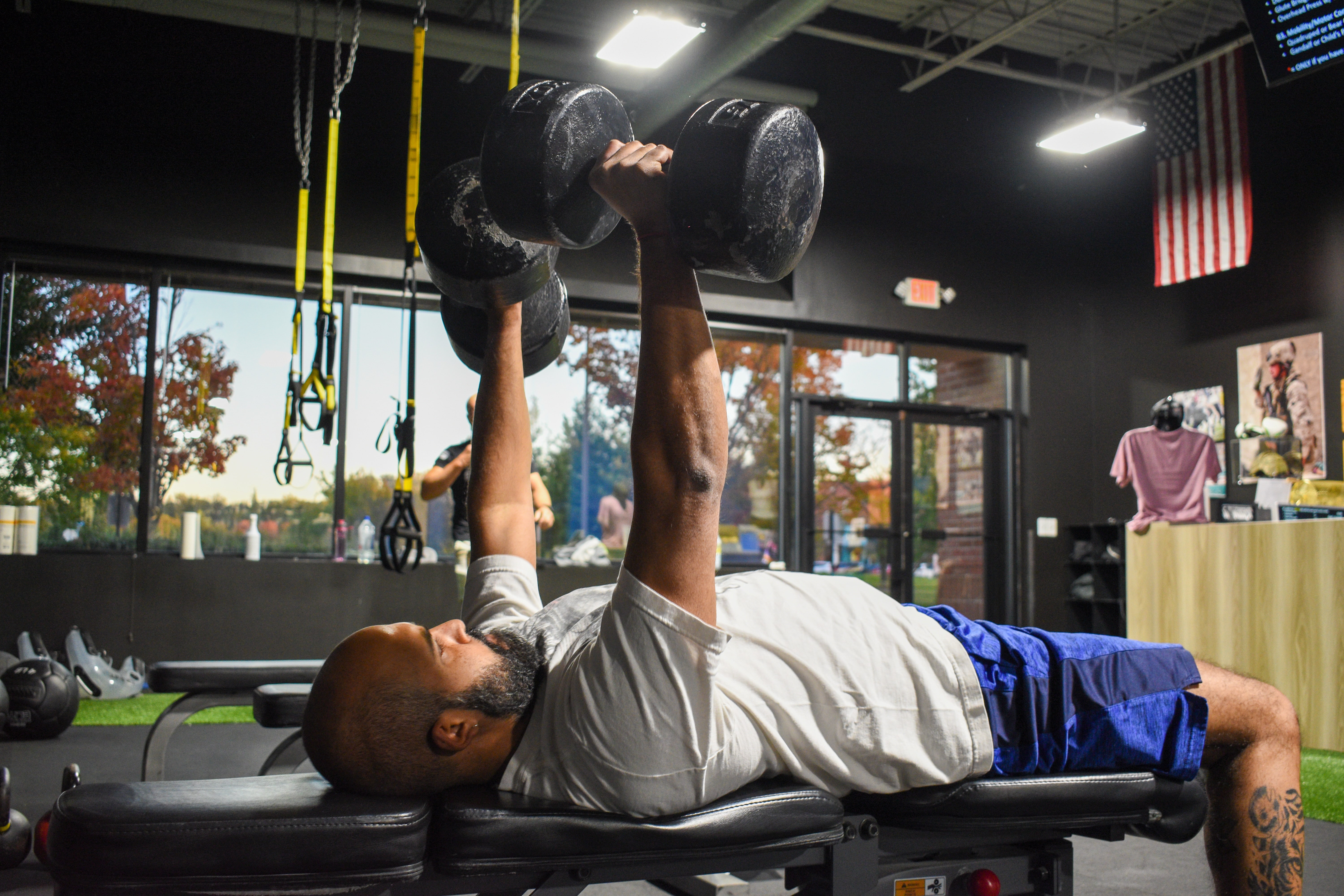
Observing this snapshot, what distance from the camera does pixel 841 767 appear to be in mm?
1307

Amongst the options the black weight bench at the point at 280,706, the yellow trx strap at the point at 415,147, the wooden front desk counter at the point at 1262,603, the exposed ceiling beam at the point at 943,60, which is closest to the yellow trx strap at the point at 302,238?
the yellow trx strap at the point at 415,147

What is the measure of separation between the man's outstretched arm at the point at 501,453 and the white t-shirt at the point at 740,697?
0.43 ft

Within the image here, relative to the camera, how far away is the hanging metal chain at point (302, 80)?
3.15 m

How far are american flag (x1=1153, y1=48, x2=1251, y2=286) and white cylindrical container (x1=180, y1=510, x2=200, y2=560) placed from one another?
20.7 feet

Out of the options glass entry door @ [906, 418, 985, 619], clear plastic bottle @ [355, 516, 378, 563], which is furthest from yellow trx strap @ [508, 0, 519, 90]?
glass entry door @ [906, 418, 985, 619]

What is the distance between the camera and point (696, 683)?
3.67 ft

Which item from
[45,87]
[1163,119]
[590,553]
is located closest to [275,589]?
[590,553]

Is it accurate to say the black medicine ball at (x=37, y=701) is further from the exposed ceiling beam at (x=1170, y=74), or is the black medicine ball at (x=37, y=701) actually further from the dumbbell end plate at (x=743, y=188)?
the exposed ceiling beam at (x=1170, y=74)

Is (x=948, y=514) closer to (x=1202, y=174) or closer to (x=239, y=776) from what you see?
(x=1202, y=174)

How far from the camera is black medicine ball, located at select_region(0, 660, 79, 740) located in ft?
13.0

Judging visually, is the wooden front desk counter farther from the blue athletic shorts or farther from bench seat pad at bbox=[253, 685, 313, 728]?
bench seat pad at bbox=[253, 685, 313, 728]

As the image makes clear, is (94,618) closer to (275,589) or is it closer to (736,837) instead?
(275,589)

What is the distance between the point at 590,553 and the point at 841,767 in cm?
506

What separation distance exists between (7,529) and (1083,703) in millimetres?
5467
